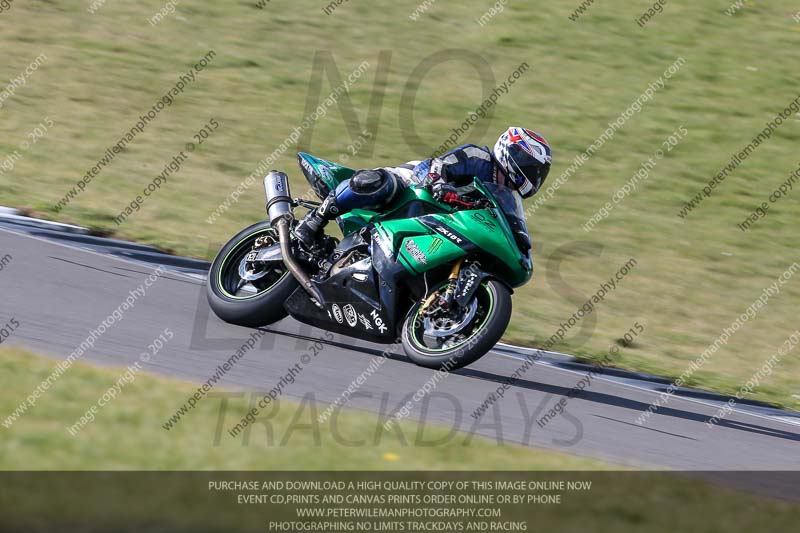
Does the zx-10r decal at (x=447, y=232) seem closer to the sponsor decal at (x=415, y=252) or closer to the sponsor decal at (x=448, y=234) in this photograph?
the sponsor decal at (x=448, y=234)

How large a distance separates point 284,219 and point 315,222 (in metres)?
0.24

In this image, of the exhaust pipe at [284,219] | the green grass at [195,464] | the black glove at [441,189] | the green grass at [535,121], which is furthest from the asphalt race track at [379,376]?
the green grass at [535,121]

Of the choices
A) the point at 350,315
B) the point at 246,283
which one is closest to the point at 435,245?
the point at 350,315

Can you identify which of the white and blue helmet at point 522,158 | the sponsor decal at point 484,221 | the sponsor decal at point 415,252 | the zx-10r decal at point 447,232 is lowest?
the sponsor decal at point 415,252

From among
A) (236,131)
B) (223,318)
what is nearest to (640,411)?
(223,318)

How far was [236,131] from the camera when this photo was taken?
50.9 ft

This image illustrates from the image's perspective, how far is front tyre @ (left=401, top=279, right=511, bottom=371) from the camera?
7109 mm

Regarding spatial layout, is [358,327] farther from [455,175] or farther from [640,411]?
[640,411]

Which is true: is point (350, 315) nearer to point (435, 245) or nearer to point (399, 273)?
point (399, 273)

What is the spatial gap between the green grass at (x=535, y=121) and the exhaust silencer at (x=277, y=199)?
8.34 feet

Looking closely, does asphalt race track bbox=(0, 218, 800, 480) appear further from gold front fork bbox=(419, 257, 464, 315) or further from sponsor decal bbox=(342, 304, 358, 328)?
gold front fork bbox=(419, 257, 464, 315)

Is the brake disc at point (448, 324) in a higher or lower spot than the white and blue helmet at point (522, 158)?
lower

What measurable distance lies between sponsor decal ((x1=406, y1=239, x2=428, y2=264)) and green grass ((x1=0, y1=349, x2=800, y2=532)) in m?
1.49

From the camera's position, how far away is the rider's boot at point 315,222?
8.01 meters
